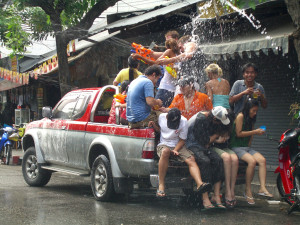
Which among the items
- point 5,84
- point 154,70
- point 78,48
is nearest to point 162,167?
point 154,70

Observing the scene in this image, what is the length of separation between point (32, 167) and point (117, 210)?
3358 millimetres

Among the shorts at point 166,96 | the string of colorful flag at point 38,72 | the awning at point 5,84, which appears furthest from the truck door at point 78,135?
the awning at point 5,84

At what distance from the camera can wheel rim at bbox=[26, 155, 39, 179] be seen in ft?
34.1

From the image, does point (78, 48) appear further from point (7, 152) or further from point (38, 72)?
point (7, 152)

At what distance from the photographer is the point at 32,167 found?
34.3 ft

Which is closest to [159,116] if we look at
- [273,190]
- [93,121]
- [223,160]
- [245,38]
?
[223,160]

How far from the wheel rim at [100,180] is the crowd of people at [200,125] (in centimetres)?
94

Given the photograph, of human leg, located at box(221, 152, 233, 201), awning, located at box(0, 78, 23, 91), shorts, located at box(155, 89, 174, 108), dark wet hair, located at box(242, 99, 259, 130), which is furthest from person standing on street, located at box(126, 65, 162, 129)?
awning, located at box(0, 78, 23, 91)

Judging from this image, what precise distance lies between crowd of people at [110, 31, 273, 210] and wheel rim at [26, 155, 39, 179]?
2525 millimetres

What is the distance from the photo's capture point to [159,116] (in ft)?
25.5

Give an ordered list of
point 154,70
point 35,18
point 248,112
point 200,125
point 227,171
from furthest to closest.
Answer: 1. point 35,18
2. point 248,112
3. point 154,70
4. point 227,171
5. point 200,125

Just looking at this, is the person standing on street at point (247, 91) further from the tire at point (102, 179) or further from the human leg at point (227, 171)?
the tire at point (102, 179)

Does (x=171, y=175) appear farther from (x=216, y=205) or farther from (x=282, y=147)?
(x=282, y=147)

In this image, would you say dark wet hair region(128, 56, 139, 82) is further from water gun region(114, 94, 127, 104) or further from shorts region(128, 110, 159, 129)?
shorts region(128, 110, 159, 129)
